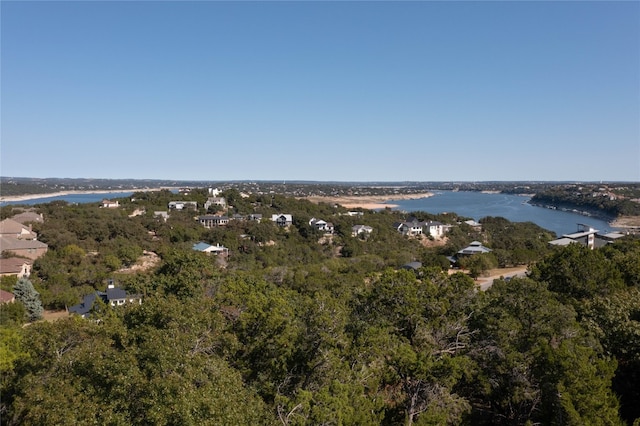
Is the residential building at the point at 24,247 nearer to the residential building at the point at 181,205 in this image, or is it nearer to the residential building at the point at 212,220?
the residential building at the point at 212,220

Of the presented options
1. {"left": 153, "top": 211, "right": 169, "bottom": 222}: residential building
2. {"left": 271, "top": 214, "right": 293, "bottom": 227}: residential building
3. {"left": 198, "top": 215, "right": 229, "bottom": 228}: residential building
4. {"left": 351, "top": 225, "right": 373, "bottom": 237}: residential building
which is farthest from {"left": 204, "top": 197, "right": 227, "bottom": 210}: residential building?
{"left": 351, "top": 225, "right": 373, "bottom": 237}: residential building

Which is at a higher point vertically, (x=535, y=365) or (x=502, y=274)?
(x=535, y=365)

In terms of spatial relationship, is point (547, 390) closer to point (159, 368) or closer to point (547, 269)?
point (159, 368)

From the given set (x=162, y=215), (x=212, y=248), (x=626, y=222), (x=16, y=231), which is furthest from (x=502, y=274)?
(x=626, y=222)

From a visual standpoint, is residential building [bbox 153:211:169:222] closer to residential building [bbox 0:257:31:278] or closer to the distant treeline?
residential building [bbox 0:257:31:278]

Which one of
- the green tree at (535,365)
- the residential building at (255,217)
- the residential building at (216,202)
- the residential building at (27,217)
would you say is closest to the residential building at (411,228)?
the residential building at (255,217)

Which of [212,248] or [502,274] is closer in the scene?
[502,274]

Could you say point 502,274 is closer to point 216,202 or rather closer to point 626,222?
point 216,202

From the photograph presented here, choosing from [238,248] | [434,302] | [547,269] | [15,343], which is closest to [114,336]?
[15,343]

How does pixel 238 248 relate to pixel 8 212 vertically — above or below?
below
